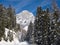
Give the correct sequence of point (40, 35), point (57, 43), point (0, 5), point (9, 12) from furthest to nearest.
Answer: point (9, 12), point (0, 5), point (40, 35), point (57, 43)

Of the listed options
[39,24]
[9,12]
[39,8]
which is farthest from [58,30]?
[9,12]

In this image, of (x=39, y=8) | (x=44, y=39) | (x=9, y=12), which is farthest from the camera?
(x=9, y=12)

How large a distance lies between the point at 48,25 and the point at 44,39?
357 cm

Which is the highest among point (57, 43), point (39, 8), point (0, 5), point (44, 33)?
point (0, 5)

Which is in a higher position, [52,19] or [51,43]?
[52,19]

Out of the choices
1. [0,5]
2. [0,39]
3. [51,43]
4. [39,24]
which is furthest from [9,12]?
[51,43]

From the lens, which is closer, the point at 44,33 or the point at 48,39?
the point at 48,39

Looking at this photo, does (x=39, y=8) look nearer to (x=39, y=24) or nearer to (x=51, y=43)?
(x=39, y=24)

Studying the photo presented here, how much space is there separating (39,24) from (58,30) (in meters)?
16.3

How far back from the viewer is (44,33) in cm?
5722

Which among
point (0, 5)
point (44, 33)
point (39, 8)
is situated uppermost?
point (0, 5)

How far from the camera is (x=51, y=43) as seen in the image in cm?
5144

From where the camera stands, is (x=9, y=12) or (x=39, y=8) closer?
(x=39, y=8)

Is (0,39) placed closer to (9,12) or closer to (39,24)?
(39,24)
